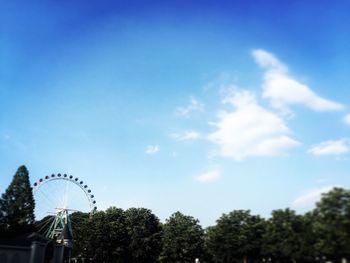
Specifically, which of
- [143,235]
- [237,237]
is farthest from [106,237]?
[237,237]

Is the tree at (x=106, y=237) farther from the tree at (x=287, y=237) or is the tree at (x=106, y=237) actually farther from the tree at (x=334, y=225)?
the tree at (x=334, y=225)

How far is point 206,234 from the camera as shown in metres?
61.1

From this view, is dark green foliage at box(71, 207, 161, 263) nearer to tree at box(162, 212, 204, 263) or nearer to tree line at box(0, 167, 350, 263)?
tree line at box(0, 167, 350, 263)

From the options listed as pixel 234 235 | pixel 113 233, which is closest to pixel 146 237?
pixel 113 233

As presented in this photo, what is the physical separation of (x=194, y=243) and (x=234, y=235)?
64.1 feet

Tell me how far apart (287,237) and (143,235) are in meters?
41.8

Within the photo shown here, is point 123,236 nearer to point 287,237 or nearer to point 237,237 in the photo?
point 237,237

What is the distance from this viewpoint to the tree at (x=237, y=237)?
46500mm

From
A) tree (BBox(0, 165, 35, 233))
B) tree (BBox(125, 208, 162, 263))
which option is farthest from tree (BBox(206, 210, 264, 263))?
tree (BBox(0, 165, 35, 233))

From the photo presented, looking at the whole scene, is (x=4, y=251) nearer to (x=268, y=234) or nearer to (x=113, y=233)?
(x=113, y=233)

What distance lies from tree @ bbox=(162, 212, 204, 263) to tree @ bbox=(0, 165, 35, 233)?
2976 cm

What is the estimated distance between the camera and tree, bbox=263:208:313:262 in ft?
126

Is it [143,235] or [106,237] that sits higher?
[143,235]

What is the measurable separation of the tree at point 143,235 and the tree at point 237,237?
2638 centimetres
